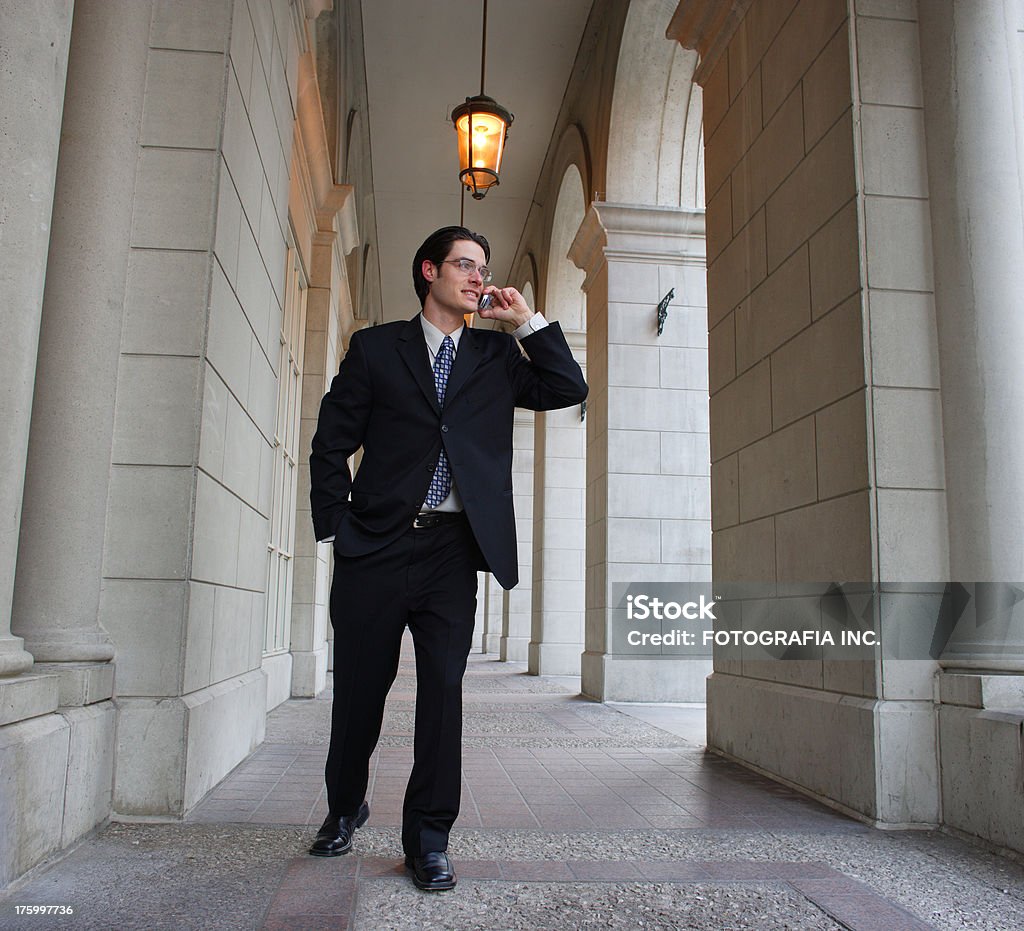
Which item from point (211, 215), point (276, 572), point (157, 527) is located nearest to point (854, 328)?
point (211, 215)

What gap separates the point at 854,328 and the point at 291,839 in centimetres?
264

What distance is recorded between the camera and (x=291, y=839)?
9.32 ft

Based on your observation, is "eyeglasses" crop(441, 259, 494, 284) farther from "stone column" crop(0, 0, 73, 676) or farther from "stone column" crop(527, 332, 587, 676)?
"stone column" crop(527, 332, 587, 676)

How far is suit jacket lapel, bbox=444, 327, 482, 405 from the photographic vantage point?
260 centimetres

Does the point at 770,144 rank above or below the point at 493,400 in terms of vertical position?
Result: above

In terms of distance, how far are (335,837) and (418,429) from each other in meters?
1.18

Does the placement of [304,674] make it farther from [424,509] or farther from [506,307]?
[506,307]

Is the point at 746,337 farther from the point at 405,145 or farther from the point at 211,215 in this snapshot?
the point at 405,145

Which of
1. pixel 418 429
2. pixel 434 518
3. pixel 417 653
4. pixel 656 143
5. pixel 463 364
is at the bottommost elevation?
pixel 417 653

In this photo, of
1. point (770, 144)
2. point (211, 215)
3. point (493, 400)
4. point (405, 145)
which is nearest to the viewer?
point (493, 400)

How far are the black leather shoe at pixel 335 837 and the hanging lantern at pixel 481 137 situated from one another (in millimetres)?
4617

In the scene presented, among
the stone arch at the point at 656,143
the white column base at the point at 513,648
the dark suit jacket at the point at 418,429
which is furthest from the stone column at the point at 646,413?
the white column base at the point at 513,648

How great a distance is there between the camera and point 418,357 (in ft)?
8.70

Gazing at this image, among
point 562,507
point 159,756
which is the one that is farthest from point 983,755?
point 562,507
